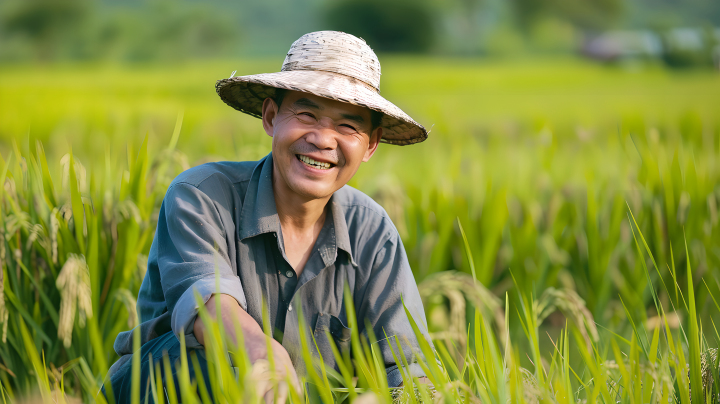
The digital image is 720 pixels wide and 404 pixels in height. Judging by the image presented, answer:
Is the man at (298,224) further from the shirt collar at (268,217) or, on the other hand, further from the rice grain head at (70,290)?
the rice grain head at (70,290)

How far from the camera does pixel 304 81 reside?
4.81ft

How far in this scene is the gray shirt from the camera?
151cm

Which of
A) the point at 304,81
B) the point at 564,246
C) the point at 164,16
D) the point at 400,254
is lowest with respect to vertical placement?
the point at 564,246

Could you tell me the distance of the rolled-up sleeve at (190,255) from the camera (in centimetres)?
128

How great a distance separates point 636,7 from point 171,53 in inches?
1156

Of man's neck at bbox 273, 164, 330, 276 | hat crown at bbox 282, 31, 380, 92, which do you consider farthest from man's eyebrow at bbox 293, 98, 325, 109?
man's neck at bbox 273, 164, 330, 276

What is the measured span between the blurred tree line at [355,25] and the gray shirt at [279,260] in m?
31.2

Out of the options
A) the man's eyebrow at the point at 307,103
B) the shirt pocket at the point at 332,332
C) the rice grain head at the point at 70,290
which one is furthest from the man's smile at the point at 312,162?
the rice grain head at the point at 70,290

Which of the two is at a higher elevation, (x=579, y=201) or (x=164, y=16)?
(x=164, y=16)

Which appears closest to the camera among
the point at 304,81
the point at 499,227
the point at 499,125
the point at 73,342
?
the point at 304,81

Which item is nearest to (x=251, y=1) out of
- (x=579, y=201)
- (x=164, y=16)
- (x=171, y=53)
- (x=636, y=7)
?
(x=164, y=16)

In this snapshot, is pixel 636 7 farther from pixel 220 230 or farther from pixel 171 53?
pixel 220 230

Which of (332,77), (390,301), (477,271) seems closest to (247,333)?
(390,301)

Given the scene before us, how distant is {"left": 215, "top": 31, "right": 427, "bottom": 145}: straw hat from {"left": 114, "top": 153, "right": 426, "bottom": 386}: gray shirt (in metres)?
0.24
